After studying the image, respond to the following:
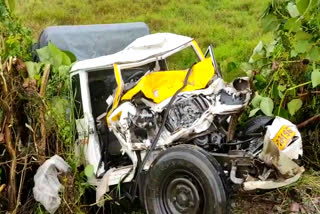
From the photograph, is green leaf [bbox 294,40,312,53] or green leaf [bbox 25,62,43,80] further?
green leaf [bbox 25,62,43,80]

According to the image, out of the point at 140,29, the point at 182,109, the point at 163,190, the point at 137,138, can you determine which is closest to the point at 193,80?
the point at 182,109

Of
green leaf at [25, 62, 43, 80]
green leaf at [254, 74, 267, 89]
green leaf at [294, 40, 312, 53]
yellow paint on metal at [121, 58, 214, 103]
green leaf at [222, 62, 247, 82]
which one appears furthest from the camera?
green leaf at [222, 62, 247, 82]

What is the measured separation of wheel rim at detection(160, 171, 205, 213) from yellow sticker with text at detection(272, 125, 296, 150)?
0.68 metres

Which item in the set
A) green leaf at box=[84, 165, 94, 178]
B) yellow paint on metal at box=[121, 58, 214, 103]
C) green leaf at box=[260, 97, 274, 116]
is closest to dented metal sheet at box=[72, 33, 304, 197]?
yellow paint on metal at box=[121, 58, 214, 103]

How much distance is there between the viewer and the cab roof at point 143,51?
16.7ft

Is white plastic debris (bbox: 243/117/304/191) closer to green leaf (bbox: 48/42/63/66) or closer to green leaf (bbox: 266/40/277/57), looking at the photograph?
green leaf (bbox: 266/40/277/57)

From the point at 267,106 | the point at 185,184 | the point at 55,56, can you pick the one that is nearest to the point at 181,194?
the point at 185,184

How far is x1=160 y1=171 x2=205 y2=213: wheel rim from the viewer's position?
414 cm

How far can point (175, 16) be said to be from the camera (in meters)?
13.6

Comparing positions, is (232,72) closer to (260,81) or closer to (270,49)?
(270,49)

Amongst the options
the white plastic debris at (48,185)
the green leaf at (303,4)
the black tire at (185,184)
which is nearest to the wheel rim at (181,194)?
the black tire at (185,184)

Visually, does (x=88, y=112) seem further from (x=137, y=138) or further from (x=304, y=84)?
(x=304, y=84)

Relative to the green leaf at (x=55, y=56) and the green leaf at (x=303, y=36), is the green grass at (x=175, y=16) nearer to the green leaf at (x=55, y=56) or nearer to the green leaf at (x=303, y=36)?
the green leaf at (x=55, y=56)

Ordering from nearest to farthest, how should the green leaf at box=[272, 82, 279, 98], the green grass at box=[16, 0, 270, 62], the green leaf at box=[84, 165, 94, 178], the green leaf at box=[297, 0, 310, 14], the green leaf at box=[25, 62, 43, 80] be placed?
the green leaf at box=[297, 0, 310, 14] < the green leaf at box=[84, 165, 94, 178] < the green leaf at box=[25, 62, 43, 80] < the green leaf at box=[272, 82, 279, 98] < the green grass at box=[16, 0, 270, 62]
